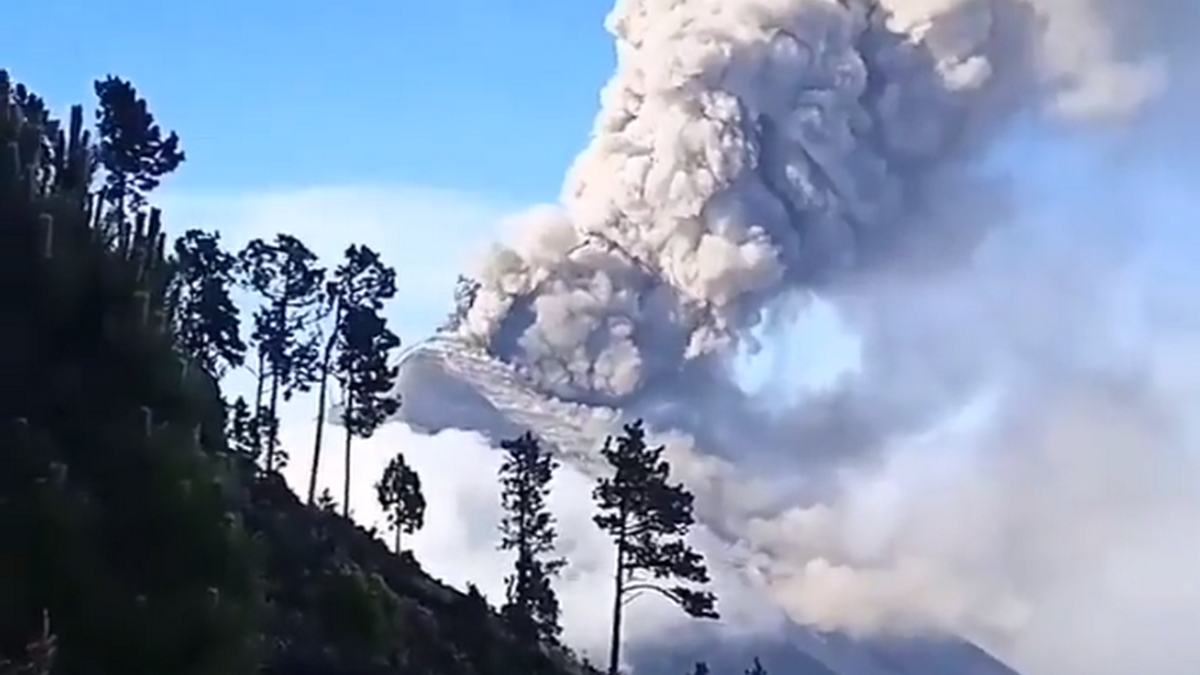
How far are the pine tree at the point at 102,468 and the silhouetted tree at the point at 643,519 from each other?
140ft

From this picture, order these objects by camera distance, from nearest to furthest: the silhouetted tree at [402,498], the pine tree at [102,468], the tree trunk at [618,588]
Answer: the pine tree at [102,468], the tree trunk at [618,588], the silhouetted tree at [402,498]

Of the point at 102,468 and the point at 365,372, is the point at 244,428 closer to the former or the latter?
the point at 365,372

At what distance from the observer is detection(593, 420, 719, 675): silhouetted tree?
63.7m

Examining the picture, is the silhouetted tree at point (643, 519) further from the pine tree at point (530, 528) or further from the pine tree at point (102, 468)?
the pine tree at point (102, 468)

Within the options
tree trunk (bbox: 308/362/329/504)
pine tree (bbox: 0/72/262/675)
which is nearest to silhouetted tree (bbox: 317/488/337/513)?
tree trunk (bbox: 308/362/329/504)

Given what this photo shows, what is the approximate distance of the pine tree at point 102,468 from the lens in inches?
719

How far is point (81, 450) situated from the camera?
63.4 ft

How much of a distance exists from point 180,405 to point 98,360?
36.7 inches

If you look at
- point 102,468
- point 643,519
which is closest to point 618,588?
point 643,519

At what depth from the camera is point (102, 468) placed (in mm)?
19281

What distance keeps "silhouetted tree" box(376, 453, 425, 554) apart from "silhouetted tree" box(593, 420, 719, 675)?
15475mm

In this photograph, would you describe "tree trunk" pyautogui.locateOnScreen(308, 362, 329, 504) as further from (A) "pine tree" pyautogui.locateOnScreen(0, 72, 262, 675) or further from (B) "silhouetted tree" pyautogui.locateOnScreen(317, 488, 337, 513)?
(A) "pine tree" pyautogui.locateOnScreen(0, 72, 262, 675)

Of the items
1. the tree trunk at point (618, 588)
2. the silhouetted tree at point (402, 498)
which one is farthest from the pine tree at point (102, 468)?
the silhouetted tree at point (402, 498)

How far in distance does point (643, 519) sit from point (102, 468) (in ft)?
153
